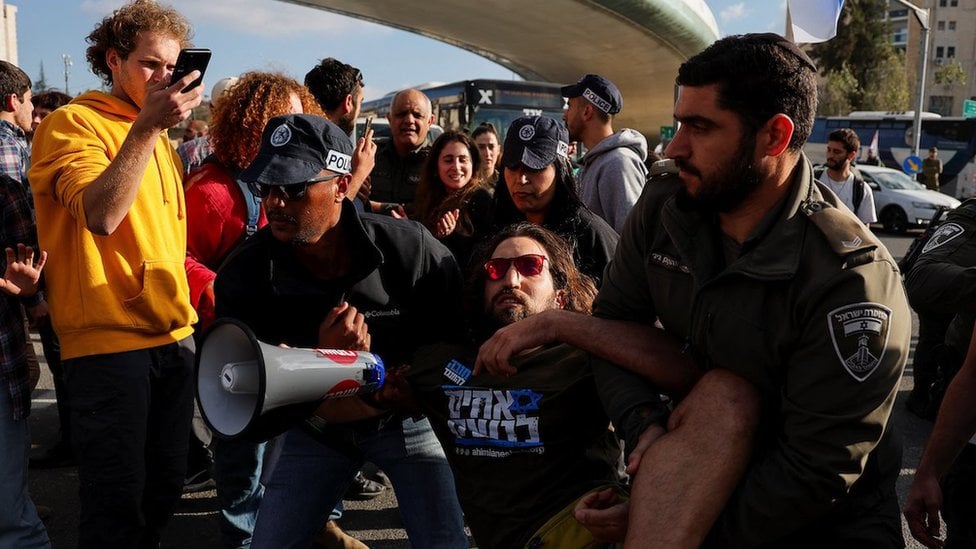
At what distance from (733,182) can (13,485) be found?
2.39 metres

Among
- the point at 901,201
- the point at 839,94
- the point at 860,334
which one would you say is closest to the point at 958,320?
the point at 860,334

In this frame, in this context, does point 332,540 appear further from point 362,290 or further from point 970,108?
point 970,108

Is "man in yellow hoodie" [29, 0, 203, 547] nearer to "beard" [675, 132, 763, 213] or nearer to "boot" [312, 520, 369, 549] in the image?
"boot" [312, 520, 369, 549]

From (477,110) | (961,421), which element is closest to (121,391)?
(961,421)

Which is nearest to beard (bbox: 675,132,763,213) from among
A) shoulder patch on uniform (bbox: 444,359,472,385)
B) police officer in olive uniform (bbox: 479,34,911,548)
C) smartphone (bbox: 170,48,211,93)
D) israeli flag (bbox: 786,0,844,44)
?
police officer in olive uniform (bbox: 479,34,911,548)

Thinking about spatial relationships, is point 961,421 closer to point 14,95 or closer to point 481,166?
point 481,166

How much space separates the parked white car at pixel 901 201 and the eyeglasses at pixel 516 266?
16.9m

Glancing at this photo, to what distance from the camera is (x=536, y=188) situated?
11.4 ft

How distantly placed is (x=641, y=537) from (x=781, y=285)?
578 millimetres

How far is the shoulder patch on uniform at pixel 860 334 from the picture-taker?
149cm

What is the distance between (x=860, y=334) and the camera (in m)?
1.49

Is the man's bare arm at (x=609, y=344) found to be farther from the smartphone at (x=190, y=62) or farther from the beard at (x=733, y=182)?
the smartphone at (x=190, y=62)

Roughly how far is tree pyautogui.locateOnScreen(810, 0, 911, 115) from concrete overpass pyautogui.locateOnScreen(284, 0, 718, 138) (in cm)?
1425

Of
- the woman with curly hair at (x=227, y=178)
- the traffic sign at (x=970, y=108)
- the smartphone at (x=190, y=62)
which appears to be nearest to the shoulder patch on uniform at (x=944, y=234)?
the smartphone at (x=190, y=62)
